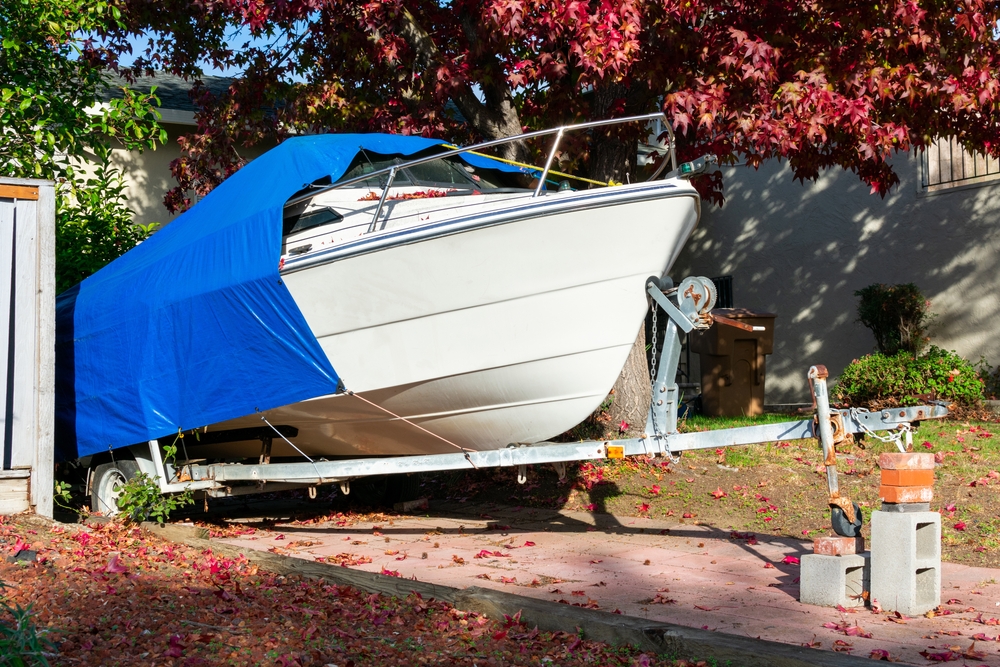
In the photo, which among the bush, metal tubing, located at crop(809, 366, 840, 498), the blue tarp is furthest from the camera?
the bush

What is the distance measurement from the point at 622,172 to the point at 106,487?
216 inches

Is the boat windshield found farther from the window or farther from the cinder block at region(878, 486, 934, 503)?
the window

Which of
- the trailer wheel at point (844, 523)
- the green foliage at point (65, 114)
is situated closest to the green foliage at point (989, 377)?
the trailer wheel at point (844, 523)

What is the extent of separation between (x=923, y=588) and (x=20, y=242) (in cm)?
656

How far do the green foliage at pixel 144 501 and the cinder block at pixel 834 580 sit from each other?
187 inches

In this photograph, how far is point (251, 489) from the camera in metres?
8.09

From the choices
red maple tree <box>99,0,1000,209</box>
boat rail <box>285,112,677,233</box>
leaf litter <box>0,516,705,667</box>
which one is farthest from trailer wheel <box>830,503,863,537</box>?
red maple tree <box>99,0,1000,209</box>

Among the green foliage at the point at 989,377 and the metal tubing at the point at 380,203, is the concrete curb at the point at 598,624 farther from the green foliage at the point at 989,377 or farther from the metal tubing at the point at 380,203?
the green foliage at the point at 989,377

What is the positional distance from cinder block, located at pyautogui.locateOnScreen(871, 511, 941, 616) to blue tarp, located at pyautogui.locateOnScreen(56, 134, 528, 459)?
368cm

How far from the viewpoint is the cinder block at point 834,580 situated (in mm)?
5227

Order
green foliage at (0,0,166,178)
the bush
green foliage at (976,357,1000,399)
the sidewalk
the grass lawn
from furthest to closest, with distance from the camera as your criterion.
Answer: green foliage at (976,357,1000,399) < the bush < green foliage at (0,0,166,178) < the grass lawn < the sidewalk

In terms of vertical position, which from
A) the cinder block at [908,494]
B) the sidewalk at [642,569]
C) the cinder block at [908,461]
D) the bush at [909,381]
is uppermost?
the bush at [909,381]

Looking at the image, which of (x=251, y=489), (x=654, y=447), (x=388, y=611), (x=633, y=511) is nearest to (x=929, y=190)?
(x=633, y=511)

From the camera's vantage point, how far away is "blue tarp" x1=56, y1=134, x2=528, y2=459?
22.8 ft
